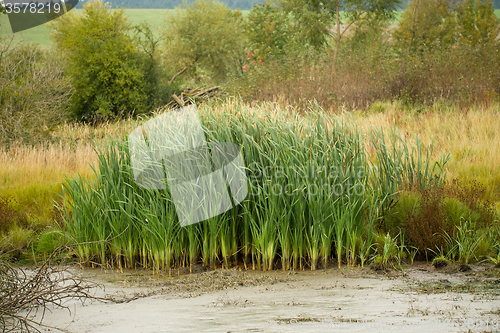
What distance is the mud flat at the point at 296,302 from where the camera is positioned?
3.36 meters

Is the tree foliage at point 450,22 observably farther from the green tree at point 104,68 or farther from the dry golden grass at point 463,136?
the green tree at point 104,68

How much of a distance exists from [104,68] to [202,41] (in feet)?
25.8

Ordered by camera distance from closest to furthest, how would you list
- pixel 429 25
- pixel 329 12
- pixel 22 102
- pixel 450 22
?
pixel 22 102 → pixel 329 12 → pixel 429 25 → pixel 450 22

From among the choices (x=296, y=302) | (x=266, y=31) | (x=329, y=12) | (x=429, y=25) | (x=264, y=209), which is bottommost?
(x=296, y=302)

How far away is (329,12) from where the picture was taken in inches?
779

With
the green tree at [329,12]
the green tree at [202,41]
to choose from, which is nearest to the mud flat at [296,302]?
the green tree at [329,12]

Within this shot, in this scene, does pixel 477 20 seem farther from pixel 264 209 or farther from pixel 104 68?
pixel 264 209

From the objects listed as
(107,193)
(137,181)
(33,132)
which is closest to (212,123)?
(137,181)

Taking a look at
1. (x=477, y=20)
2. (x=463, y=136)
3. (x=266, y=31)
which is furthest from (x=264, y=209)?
(x=266, y=31)

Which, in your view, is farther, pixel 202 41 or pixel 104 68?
pixel 202 41

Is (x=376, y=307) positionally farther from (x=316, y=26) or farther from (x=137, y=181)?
(x=316, y=26)

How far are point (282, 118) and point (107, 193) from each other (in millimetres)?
2246

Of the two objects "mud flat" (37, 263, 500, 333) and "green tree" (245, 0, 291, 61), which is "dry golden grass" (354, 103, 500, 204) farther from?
"green tree" (245, 0, 291, 61)

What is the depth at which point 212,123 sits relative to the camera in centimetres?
559
